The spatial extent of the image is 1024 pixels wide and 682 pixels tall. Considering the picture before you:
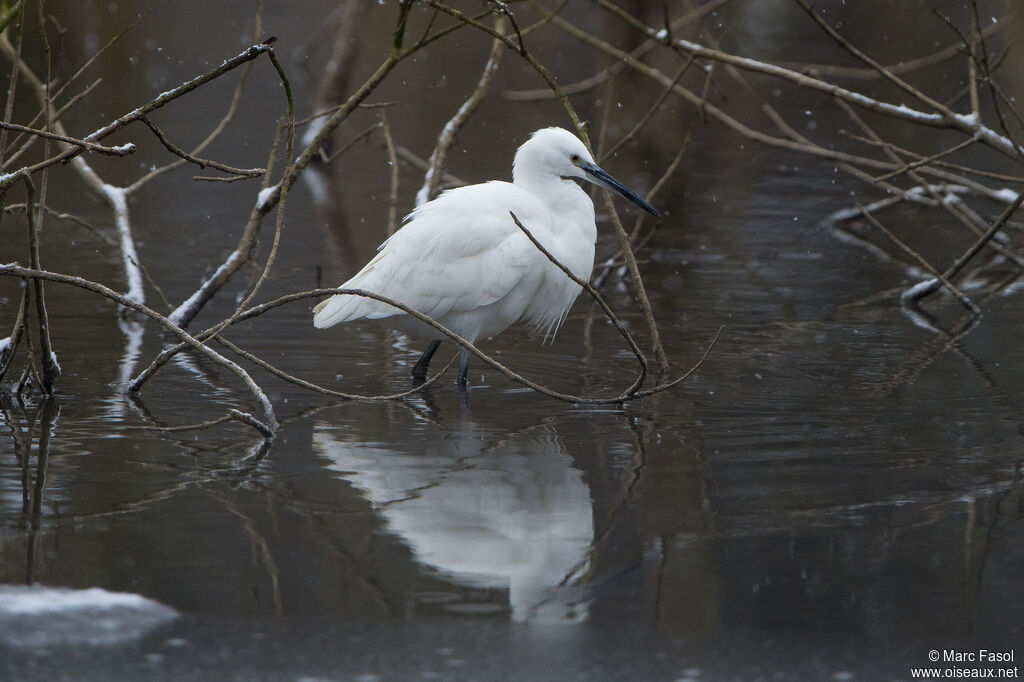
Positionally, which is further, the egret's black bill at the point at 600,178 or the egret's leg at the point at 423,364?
the egret's black bill at the point at 600,178

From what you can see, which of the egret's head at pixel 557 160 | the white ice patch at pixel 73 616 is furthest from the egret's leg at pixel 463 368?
the white ice patch at pixel 73 616

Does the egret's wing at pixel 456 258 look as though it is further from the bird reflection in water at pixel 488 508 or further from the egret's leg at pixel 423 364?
the bird reflection in water at pixel 488 508

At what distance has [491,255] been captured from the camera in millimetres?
6496

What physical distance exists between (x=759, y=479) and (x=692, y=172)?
8843 millimetres

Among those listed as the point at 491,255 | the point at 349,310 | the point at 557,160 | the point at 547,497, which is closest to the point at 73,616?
the point at 547,497

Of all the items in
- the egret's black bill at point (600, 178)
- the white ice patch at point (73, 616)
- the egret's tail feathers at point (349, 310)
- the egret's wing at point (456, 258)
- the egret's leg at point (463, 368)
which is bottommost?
the white ice patch at point (73, 616)

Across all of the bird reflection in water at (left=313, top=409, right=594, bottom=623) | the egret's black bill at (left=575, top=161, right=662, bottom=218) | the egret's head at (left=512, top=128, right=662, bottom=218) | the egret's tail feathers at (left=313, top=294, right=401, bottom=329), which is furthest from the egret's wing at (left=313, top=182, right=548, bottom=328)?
the bird reflection in water at (left=313, top=409, right=594, bottom=623)

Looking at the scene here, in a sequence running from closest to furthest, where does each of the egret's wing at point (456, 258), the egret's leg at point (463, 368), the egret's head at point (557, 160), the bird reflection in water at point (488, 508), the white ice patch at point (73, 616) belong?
the white ice patch at point (73, 616), the bird reflection in water at point (488, 508), the egret's wing at point (456, 258), the egret's leg at point (463, 368), the egret's head at point (557, 160)

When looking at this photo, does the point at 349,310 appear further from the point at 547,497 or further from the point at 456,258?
the point at 547,497

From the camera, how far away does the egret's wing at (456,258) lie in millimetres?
6469

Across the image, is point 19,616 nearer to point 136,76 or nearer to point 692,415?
point 692,415

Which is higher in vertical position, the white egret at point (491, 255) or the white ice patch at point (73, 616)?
the white egret at point (491, 255)

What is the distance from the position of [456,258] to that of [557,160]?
0.75m

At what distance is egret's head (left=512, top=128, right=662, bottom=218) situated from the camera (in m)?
6.74
